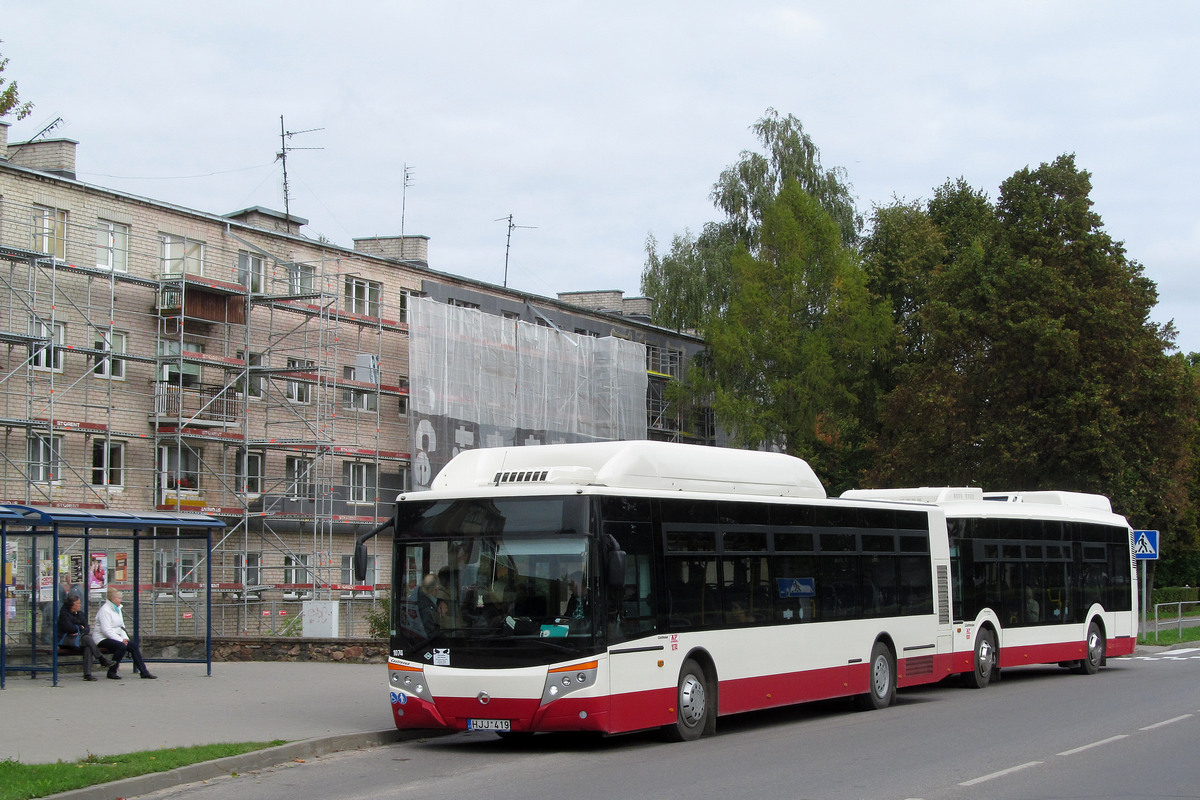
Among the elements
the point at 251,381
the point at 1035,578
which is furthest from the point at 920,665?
the point at 251,381

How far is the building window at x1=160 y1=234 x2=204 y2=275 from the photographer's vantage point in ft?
122

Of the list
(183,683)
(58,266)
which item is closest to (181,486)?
(58,266)

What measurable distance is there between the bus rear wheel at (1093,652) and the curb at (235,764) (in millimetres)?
14884

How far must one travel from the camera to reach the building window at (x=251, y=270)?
39.1 metres

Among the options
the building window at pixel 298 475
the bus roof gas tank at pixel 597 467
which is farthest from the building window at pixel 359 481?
the bus roof gas tank at pixel 597 467

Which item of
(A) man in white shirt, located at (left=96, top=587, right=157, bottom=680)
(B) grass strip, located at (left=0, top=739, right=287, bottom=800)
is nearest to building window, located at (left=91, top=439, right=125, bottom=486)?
(A) man in white shirt, located at (left=96, top=587, right=157, bottom=680)

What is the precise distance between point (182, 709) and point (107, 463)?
19642 millimetres

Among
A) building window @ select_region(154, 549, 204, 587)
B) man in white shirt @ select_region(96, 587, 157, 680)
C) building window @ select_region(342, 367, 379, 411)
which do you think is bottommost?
man in white shirt @ select_region(96, 587, 157, 680)

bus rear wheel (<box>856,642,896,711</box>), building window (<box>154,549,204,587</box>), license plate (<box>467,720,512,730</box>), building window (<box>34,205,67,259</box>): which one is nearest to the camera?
license plate (<box>467,720,512,730</box>)

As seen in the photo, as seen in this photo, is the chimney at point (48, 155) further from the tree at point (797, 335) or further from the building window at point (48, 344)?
the tree at point (797, 335)

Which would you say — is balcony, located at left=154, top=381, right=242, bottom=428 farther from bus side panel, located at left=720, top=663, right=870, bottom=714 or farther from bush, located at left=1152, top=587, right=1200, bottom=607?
bush, located at left=1152, top=587, right=1200, bottom=607

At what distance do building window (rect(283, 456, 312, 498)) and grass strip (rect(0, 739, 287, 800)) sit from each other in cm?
2751

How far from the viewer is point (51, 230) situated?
1332 inches

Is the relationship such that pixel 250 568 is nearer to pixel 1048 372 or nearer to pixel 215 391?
pixel 215 391
